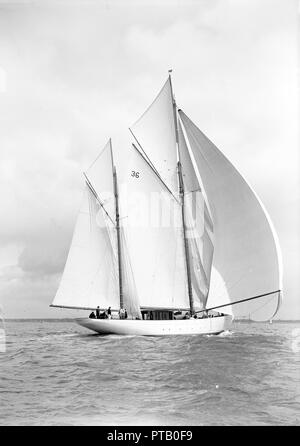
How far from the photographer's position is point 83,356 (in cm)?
1869

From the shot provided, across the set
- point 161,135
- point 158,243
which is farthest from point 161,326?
point 161,135

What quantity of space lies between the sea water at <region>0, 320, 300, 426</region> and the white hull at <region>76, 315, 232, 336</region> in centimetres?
928

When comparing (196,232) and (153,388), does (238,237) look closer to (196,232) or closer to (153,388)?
(196,232)

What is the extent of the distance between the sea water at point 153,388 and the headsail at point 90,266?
10.5 m

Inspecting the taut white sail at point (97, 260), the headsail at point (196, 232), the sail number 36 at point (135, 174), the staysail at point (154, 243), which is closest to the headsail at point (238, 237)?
the headsail at point (196, 232)

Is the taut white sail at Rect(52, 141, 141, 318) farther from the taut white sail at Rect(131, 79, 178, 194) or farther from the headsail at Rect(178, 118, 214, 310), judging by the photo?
the headsail at Rect(178, 118, 214, 310)

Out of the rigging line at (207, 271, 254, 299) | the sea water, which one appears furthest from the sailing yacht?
the sea water

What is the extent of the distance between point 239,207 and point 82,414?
15.8 m

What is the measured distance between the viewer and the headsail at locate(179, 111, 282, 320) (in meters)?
22.6

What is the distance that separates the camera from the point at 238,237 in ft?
77.7

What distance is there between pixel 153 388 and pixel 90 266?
18.1 metres

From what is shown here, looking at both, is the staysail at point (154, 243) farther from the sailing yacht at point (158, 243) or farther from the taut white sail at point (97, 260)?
the taut white sail at point (97, 260)
